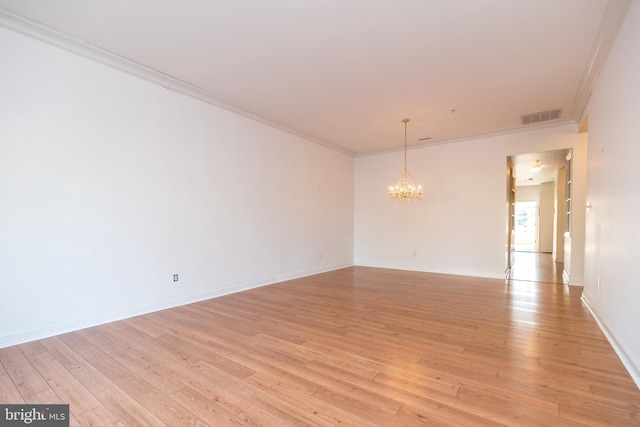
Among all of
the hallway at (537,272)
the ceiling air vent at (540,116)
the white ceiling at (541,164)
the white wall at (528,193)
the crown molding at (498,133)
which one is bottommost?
the hallway at (537,272)

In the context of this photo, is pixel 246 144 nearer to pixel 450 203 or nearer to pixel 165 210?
pixel 165 210

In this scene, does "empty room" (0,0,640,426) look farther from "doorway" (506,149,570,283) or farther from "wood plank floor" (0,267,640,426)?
"doorway" (506,149,570,283)

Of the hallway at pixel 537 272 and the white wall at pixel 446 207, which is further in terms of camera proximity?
the white wall at pixel 446 207

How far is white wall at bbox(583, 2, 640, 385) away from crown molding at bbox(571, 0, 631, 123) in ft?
0.29

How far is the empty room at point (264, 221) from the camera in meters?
2.09

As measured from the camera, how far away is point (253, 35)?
123 inches

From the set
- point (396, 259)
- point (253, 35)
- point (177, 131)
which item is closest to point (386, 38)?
point (253, 35)

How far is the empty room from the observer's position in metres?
2.09

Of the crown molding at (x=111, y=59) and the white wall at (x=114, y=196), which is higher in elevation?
the crown molding at (x=111, y=59)

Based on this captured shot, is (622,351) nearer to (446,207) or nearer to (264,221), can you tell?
(446,207)

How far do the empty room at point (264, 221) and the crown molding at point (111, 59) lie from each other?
0.02 metres

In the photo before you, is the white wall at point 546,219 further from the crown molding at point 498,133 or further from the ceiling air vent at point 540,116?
the ceiling air vent at point 540,116

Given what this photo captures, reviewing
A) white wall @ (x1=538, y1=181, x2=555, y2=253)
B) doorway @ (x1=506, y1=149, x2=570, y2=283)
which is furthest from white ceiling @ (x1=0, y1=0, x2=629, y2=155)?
white wall @ (x1=538, y1=181, x2=555, y2=253)

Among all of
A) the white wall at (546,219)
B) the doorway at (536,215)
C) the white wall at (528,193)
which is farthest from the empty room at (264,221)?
the white wall at (528,193)
